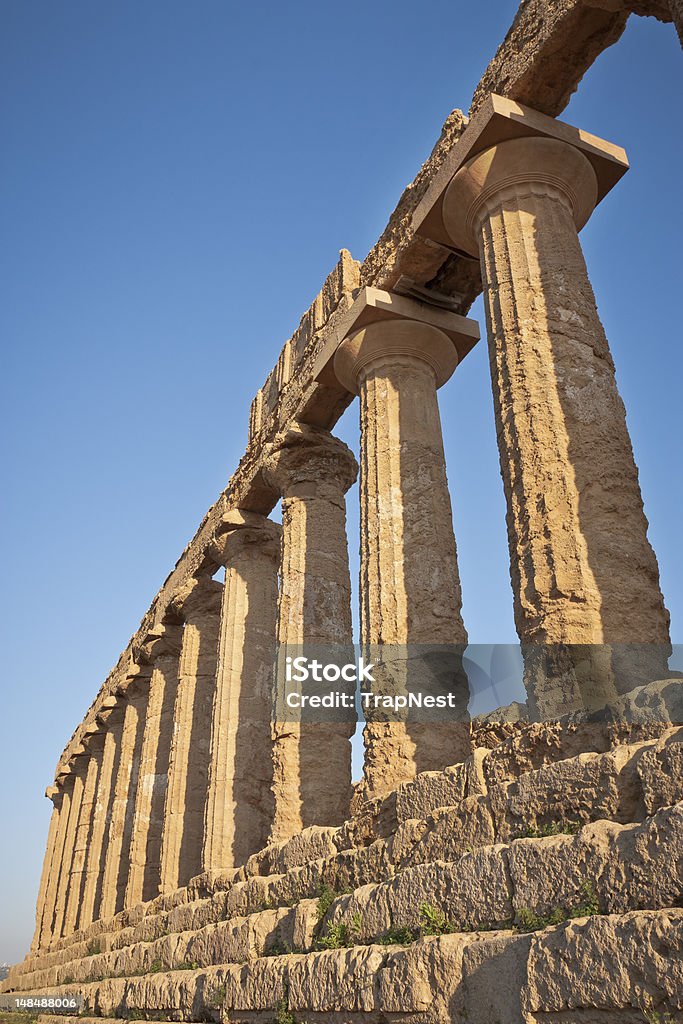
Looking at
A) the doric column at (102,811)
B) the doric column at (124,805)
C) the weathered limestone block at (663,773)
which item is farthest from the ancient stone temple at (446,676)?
the doric column at (102,811)

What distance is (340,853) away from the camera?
7.64m

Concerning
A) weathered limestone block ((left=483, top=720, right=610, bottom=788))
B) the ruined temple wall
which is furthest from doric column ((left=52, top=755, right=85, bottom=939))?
weathered limestone block ((left=483, top=720, right=610, bottom=788))

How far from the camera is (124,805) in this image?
19766 millimetres

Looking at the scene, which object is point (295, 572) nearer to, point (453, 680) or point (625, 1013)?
point (453, 680)

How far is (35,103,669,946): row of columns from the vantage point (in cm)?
654

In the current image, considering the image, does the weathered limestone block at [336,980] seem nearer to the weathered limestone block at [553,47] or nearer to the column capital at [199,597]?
the weathered limestone block at [553,47]

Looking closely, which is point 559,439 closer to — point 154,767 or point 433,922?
point 433,922

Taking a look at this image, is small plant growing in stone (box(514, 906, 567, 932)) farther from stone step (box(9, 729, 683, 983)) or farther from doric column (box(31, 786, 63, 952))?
doric column (box(31, 786, 63, 952))

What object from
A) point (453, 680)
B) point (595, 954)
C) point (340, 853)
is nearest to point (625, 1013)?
point (595, 954)

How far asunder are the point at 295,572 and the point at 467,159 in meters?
5.79

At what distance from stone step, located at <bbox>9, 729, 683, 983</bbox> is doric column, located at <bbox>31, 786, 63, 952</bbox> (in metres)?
20.9

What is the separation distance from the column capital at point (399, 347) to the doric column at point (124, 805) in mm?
11753

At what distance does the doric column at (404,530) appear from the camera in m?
8.42

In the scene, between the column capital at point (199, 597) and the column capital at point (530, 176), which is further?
the column capital at point (199, 597)
